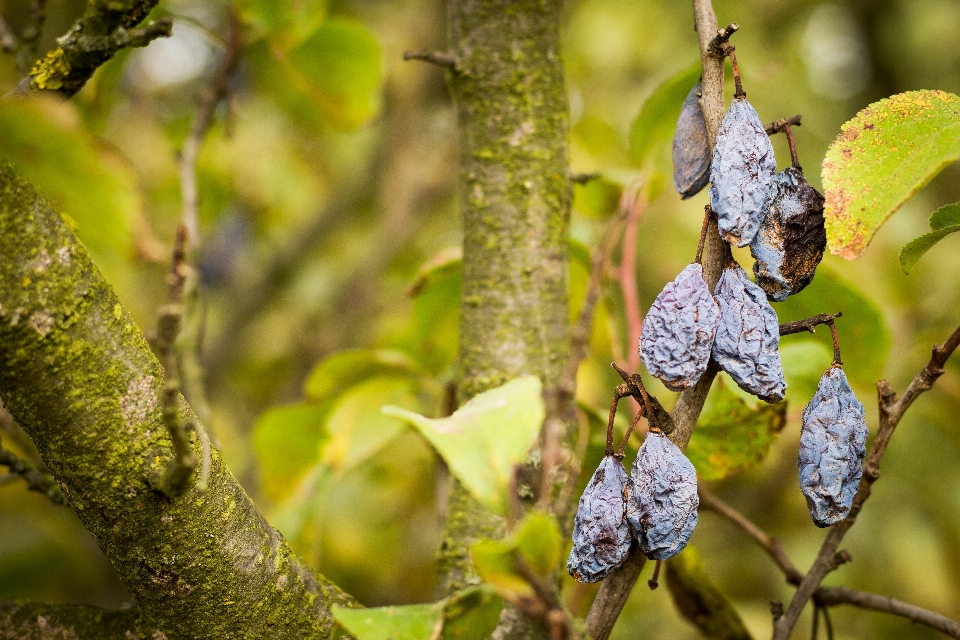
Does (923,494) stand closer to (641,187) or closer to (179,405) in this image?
(641,187)

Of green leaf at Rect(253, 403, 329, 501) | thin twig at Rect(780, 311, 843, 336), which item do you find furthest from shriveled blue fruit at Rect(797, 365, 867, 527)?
green leaf at Rect(253, 403, 329, 501)

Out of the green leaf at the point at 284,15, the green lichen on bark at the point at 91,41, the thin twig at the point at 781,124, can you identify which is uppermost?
the green leaf at the point at 284,15

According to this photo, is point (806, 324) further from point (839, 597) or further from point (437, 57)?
point (437, 57)

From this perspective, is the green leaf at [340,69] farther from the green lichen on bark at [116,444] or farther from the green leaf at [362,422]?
the green lichen on bark at [116,444]

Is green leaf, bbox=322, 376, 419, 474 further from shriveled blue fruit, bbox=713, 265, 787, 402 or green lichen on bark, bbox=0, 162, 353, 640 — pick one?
shriveled blue fruit, bbox=713, 265, 787, 402

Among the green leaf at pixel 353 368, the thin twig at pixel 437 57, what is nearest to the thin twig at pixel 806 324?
the thin twig at pixel 437 57

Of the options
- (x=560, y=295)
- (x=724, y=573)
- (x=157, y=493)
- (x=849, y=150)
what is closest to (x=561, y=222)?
(x=560, y=295)
